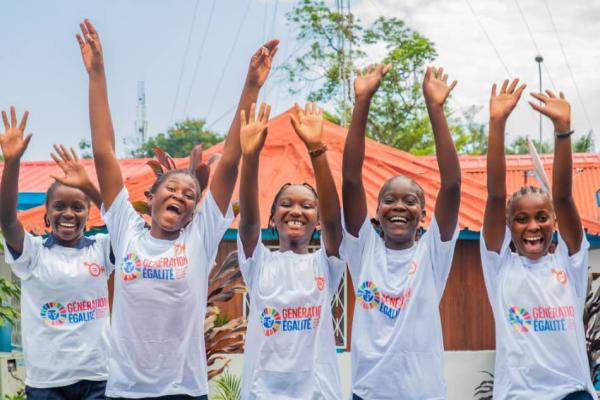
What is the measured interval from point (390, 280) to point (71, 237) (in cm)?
171

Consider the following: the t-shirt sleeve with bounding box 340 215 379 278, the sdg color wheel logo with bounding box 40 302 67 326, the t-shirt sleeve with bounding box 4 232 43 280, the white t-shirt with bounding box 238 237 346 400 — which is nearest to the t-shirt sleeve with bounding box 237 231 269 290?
the white t-shirt with bounding box 238 237 346 400

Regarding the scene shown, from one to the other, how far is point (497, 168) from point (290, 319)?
114cm

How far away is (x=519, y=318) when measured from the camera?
375 centimetres

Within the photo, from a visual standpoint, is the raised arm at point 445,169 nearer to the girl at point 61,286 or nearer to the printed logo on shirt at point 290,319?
the printed logo on shirt at point 290,319

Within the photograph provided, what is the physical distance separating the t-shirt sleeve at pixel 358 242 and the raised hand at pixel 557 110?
945 millimetres

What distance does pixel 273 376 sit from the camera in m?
3.66

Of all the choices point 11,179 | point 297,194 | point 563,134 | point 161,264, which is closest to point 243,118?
point 297,194

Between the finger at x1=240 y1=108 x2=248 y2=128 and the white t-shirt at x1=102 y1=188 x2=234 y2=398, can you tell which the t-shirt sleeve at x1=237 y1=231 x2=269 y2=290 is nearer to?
the white t-shirt at x1=102 y1=188 x2=234 y2=398

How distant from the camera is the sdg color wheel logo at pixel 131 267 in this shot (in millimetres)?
3668

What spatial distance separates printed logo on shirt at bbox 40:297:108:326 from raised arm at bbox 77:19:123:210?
570 mm

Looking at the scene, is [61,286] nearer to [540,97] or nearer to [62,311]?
[62,311]

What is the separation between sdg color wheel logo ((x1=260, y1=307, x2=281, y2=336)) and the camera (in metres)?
3.72

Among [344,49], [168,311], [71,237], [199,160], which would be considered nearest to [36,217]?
[199,160]

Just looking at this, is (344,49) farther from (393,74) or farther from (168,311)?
(168,311)
